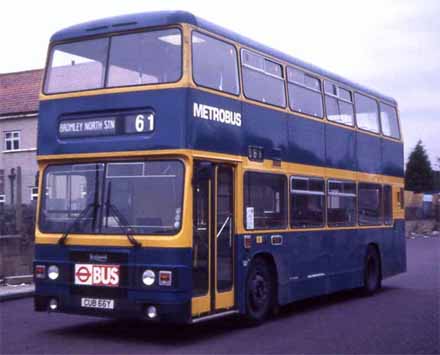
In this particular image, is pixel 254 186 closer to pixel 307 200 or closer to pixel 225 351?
pixel 307 200

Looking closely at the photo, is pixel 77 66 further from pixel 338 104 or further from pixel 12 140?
pixel 12 140

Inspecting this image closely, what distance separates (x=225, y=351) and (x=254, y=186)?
3010 millimetres

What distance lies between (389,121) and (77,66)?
9.41 m

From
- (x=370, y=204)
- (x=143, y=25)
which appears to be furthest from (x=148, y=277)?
(x=370, y=204)

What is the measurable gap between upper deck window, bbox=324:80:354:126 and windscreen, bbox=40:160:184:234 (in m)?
5.65

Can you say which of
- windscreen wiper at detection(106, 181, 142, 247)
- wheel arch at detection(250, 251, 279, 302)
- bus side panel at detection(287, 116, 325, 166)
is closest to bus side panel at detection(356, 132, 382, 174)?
bus side panel at detection(287, 116, 325, 166)

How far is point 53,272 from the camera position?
36.0 feet

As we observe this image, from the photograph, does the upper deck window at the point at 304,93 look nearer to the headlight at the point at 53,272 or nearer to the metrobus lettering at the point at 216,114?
the metrobus lettering at the point at 216,114

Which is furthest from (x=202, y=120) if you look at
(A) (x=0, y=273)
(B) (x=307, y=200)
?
(A) (x=0, y=273)

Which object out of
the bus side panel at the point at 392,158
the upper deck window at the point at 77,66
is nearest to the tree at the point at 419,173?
the bus side panel at the point at 392,158

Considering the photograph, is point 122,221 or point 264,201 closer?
point 122,221

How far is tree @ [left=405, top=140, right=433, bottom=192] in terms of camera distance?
282 ft

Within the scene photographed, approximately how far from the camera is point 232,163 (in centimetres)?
1163

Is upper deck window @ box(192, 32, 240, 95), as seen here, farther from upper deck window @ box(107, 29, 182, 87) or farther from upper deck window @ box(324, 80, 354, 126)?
upper deck window @ box(324, 80, 354, 126)
